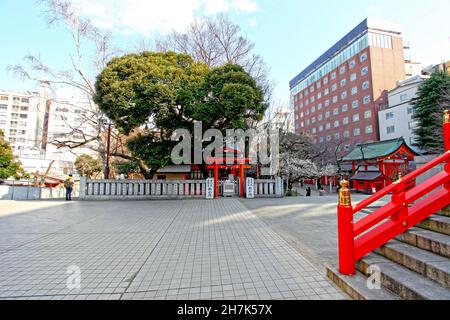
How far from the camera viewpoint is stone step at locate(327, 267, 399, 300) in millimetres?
1966

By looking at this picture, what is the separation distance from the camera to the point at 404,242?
2.64 meters

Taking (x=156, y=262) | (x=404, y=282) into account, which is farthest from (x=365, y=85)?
(x=156, y=262)

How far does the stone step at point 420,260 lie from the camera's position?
1.91 metres

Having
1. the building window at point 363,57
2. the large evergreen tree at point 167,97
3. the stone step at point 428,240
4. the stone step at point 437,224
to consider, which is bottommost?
the stone step at point 428,240

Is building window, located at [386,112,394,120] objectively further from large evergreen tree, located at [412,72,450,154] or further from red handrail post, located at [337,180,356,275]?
red handrail post, located at [337,180,356,275]

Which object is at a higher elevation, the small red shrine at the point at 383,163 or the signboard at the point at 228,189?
the small red shrine at the point at 383,163

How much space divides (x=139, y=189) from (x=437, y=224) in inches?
437

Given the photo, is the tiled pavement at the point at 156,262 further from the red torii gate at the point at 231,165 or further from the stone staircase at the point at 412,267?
the red torii gate at the point at 231,165

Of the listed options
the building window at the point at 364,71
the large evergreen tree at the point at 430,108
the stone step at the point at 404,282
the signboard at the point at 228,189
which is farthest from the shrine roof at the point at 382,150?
the stone step at the point at 404,282

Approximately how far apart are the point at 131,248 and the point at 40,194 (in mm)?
13798

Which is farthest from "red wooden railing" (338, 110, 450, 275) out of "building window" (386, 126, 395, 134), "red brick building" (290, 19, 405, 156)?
"building window" (386, 126, 395, 134)

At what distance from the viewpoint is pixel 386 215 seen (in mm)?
2496

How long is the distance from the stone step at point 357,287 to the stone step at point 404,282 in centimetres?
8
